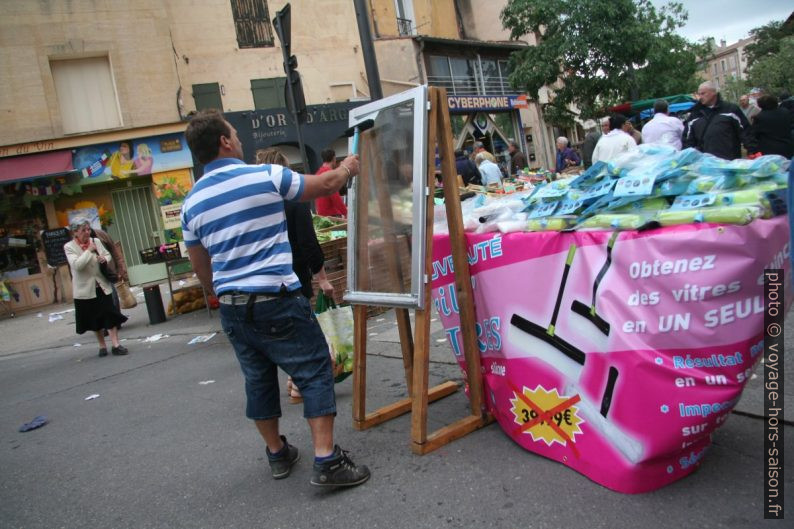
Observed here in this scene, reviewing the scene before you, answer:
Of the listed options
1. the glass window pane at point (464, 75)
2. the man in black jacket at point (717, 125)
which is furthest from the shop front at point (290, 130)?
the man in black jacket at point (717, 125)

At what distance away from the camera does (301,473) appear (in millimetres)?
3146

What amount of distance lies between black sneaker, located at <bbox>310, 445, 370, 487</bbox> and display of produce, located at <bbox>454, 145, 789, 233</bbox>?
1341mm

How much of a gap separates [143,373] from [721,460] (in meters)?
5.49

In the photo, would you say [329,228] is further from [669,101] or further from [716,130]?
[669,101]

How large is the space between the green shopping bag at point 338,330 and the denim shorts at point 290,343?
4.25ft

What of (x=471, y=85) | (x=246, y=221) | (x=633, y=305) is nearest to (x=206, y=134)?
(x=246, y=221)

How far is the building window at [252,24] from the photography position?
1866cm

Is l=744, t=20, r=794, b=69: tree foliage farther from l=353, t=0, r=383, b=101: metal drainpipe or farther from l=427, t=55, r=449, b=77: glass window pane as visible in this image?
l=353, t=0, r=383, b=101: metal drainpipe

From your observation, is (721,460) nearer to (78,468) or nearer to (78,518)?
(78,518)

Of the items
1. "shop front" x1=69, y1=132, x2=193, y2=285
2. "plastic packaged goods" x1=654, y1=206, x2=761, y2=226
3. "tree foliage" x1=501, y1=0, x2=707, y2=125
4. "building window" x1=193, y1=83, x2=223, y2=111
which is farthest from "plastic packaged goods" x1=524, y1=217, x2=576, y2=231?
"tree foliage" x1=501, y1=0, x2=707, y2=125

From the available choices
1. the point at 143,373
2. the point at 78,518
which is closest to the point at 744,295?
the point at 78,518

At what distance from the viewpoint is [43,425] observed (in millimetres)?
4844

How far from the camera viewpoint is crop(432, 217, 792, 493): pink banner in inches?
83.4

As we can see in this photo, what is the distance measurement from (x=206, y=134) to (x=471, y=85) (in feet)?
84.3
